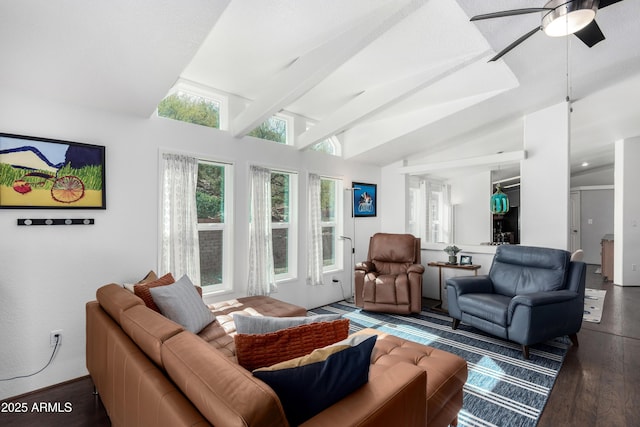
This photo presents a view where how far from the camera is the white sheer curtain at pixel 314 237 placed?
4395mm

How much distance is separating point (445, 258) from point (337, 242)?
1752 mm

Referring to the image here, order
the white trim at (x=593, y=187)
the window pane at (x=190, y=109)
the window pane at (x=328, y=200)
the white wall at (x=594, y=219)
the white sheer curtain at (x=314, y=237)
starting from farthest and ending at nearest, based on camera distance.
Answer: the white wall at (x=594, y=219) → the white trim at (x=593, y=187) → the window pane at (x=328, y=200) → the white sheer curtain at (x=314, y=237) → the window pane at (x=190, y=109)

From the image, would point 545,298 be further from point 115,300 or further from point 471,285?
point 115,300

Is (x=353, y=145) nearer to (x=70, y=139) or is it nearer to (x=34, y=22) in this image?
(x=70, y=139)

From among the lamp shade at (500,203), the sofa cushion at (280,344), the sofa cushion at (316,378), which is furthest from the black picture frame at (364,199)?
the sofa cushion at (316,378)

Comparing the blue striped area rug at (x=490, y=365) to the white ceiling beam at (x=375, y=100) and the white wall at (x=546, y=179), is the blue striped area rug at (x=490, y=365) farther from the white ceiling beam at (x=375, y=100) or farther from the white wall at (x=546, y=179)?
the white ceiling beam at (x=375, y=100)

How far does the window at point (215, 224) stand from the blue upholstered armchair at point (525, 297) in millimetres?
2669

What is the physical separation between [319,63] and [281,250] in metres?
2.47

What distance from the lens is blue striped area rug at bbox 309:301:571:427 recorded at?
215cm

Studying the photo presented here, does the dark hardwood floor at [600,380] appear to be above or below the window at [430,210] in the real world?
below

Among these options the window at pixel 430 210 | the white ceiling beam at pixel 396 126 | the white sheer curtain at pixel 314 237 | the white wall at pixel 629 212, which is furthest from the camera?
the window at pixel 430 210

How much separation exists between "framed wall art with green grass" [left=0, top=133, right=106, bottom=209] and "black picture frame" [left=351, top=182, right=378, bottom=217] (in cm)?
340

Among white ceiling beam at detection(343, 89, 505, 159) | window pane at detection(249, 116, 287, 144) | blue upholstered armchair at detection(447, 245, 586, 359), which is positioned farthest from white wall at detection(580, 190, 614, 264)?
window pane at detection(249, 116, 287, 144)

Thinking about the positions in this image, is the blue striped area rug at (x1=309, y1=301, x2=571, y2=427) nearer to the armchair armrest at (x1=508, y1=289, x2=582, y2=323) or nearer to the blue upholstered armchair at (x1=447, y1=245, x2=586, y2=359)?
the blue upholstered armchair at (x1=447, y1=245, x2=586, y2=359)
